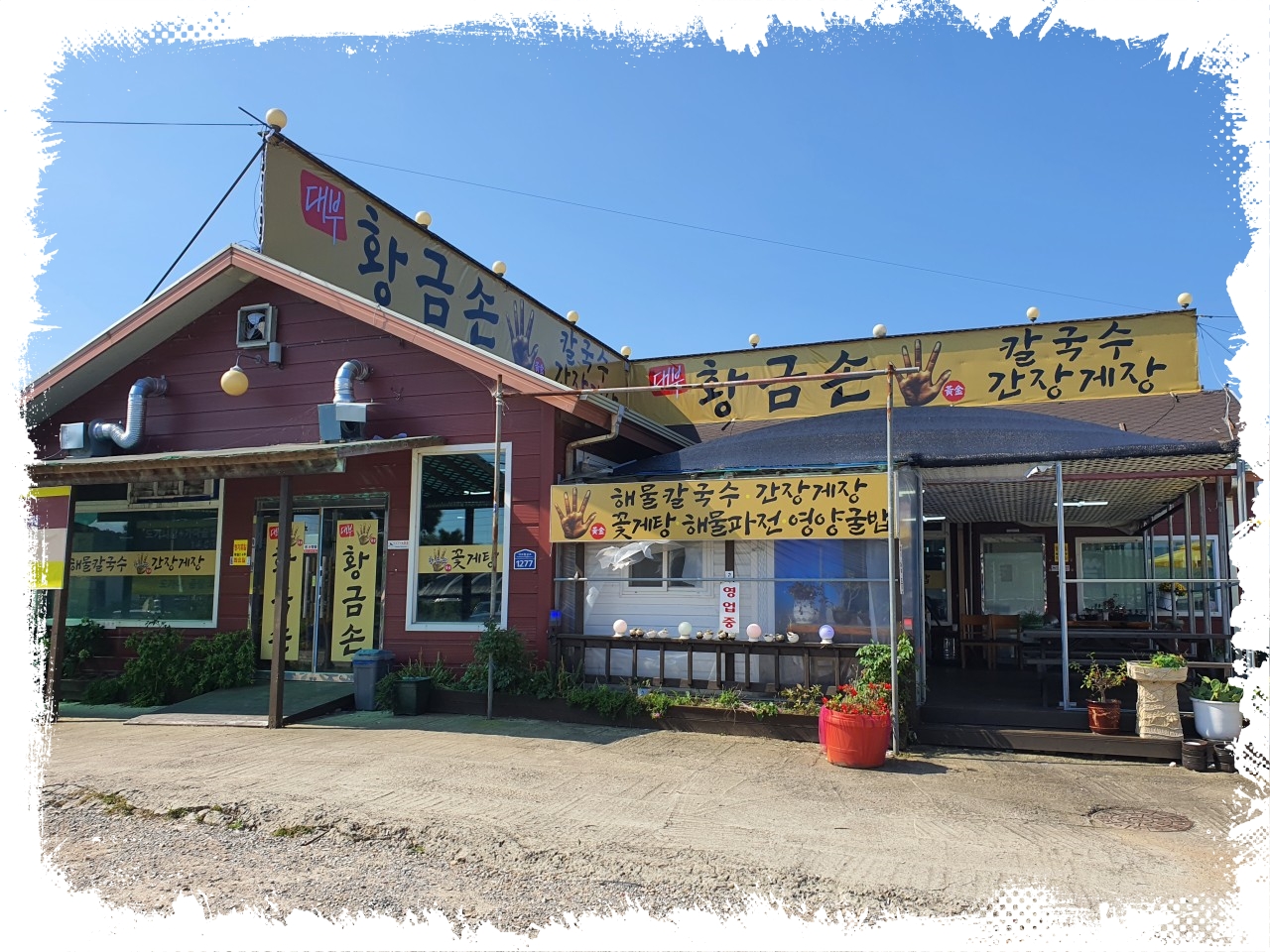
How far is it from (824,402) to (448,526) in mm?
6958

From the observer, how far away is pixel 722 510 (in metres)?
9.92

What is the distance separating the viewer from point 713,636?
10133 millimetres

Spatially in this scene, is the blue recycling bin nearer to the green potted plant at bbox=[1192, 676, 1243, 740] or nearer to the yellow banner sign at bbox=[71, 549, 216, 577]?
the yellow banner sign at bbox=[71, 549, 216, 577]

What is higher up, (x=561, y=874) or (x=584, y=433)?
(x=584, y=433)

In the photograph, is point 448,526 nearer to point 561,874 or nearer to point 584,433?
point 584,433

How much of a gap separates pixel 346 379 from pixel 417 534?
2.16 meters

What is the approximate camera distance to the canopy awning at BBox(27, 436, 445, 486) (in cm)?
1007

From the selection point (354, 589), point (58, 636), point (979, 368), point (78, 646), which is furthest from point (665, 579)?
point (78, 646)

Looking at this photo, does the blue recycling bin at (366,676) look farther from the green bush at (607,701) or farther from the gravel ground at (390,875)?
the gravel ground at (390,875)

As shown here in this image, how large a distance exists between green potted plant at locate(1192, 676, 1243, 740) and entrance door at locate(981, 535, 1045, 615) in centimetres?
780

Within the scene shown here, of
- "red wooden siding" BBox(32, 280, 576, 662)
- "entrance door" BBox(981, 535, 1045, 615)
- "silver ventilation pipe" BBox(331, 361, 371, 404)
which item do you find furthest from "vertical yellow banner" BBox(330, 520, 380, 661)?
"entrance door" BBox(981, 535, 1045, 615)

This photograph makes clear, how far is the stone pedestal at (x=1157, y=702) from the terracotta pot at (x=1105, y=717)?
0.20m

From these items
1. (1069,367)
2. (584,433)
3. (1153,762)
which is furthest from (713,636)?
(1069,367)

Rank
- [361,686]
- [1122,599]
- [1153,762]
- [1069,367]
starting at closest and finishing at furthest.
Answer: [1153,762] → [361,686] → [1069,367] → [1122,599]
